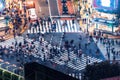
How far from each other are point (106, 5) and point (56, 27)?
323 inches

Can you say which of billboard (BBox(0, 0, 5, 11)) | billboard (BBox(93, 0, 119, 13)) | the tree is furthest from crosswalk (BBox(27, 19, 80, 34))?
the tree

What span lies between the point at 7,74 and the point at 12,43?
13.4 metres

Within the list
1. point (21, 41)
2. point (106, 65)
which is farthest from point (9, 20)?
point (106, 65)

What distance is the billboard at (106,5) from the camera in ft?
143

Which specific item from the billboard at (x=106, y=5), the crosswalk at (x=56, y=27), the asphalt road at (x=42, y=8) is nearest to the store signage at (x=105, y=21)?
the billboard at (x=106, y=5)

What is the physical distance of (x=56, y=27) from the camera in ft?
154

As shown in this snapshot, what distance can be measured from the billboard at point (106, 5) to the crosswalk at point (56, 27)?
4403mm

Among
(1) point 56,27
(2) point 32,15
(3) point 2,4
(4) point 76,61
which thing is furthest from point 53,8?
(4) point 76,61

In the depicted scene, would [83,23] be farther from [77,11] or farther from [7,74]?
[7,74]

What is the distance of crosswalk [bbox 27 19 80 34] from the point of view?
4641 centimetres

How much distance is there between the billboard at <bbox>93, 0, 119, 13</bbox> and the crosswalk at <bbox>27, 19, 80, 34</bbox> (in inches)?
173

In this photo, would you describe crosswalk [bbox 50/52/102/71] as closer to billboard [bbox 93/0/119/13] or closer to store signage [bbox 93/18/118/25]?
store signage [bbox 93/18/118/25]

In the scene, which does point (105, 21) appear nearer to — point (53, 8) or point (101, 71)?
point (53, 8)

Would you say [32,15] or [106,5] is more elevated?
[106,5]
